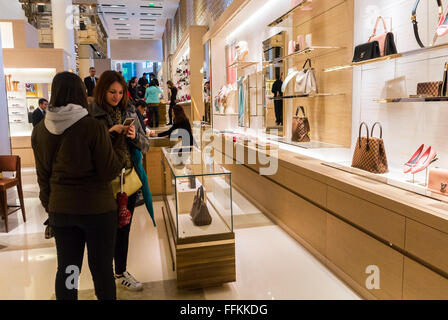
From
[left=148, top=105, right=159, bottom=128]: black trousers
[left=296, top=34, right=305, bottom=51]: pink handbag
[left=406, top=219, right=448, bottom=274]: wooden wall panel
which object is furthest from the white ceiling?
[left=406, top=219, right=448, bottom=274]: wooden wall panel

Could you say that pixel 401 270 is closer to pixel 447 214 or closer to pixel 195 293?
pixel 447 214

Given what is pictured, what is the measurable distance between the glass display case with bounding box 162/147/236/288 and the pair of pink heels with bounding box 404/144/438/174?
1243 mm

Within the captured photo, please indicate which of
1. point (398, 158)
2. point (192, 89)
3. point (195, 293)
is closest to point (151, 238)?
point (195, 293)

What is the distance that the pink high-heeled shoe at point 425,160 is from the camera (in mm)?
2367

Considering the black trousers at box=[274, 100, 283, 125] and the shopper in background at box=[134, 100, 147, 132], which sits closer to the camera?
the shopper in background at box=[134, 100, 147, 132]

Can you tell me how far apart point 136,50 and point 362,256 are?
20280mm

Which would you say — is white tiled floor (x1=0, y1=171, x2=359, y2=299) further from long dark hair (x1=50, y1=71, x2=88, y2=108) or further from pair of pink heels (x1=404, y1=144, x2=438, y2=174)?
long dark hair (x1=50, y1=71, x2=88, y2=108)

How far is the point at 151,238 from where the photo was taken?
3770mm

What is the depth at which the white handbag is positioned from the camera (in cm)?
391

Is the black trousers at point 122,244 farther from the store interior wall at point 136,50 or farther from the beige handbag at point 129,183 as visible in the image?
the store interior wall at point 136,50

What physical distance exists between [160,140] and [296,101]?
2099 millimetres

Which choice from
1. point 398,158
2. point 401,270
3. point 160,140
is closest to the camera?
point 401,270

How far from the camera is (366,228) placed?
2.42 metres

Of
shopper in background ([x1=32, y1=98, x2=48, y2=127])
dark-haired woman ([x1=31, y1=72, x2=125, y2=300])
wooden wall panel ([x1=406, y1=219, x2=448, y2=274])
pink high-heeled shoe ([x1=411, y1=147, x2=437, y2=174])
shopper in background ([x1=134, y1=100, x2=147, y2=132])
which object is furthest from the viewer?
shopper in background ([x1=32, y1=98, x2=48, y2=127])
